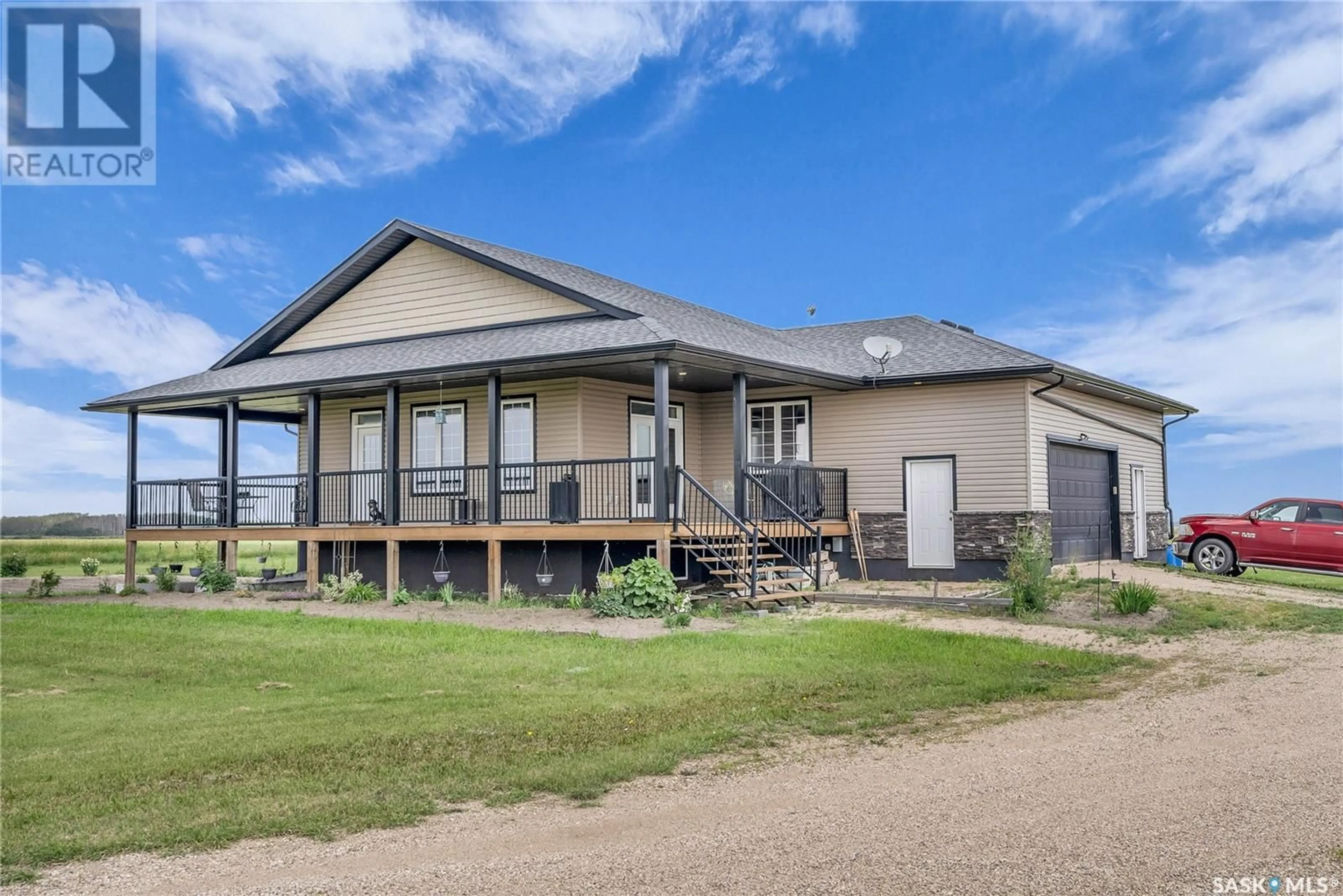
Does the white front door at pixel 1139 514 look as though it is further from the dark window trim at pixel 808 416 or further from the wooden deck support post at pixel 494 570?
the wooden deck support post at pixel 494 570

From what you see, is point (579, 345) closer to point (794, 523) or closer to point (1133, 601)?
point (794, 523)

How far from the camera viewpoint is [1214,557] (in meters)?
19.9

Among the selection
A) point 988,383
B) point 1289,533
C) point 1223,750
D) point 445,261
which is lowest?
point 1223,750

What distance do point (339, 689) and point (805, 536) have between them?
404 inches

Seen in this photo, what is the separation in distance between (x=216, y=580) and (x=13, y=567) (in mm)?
9658

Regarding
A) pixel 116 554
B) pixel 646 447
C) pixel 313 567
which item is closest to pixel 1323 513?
pixel 646 447

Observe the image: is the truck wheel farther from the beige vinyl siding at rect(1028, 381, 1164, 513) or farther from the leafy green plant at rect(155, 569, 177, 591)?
the leafy green plant at rect(155, 569, 177, 591)

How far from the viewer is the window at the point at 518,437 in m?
18.5

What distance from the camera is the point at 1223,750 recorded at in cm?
728

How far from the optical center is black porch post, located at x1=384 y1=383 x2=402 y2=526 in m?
18.4

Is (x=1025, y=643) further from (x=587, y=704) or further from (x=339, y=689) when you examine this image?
(x=339, y=689)

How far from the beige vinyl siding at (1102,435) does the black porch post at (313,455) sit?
1279 centimetres

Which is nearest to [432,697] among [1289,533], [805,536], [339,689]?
[339,689]

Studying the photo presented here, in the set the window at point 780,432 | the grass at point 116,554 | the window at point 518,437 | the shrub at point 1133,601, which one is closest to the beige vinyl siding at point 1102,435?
the shrub at point 1133,601
